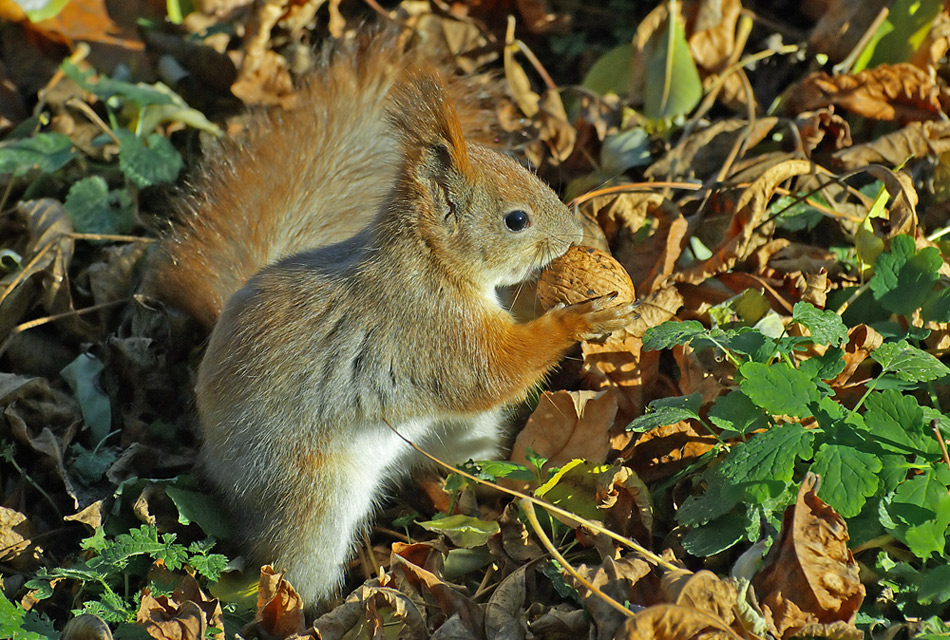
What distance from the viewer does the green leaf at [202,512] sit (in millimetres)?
2520

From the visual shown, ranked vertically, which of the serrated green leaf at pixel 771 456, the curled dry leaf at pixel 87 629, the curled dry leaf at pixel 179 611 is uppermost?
the serrated green leaf at pixel 771 456

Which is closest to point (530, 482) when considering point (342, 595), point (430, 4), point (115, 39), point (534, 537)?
point (534, 537)

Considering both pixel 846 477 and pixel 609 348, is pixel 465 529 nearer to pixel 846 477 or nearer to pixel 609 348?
pixel 609 348

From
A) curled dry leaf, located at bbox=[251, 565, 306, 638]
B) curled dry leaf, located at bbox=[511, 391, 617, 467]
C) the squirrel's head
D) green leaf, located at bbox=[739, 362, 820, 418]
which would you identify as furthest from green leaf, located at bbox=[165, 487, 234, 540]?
green leaf, located at bbox=[739, 362, 820, 418]

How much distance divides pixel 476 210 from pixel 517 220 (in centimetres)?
11

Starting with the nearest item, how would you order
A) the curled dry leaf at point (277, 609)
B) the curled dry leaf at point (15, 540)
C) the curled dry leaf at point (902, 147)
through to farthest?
the curled dry leaf at point (277, 609) < the curled dry leaf at point (15, 540) < the curled dry leaf at point (902, 147)

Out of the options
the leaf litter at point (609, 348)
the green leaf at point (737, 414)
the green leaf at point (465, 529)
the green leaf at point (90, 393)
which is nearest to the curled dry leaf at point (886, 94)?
the leaf litter at point (609, 348)

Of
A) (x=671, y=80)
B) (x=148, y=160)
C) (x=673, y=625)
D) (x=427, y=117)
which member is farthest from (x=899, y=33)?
(x=148, y=160)

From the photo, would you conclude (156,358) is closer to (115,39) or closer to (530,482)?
(530,482)

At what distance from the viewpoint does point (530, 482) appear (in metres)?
2.53

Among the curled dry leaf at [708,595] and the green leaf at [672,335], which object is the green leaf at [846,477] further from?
the green leaf at [672,335]

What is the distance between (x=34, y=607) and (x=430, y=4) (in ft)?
9.39

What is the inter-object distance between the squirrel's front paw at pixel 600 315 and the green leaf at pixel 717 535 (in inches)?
22.7

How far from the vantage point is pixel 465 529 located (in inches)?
94.6
